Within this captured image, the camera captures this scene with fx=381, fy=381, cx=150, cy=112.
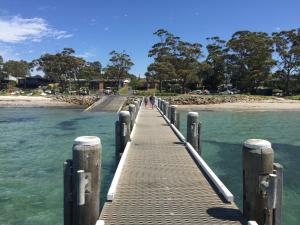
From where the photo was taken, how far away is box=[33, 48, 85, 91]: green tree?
90562 mm

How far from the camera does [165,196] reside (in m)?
8.10

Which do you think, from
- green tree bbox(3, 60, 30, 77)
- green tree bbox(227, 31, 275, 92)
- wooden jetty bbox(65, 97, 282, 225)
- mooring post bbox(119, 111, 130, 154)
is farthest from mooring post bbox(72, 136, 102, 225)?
green tree bbox(3, 60, 30, 77)

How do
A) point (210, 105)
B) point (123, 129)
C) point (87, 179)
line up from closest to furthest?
point (87, 179)
point (123, 129)
point (210, 105)

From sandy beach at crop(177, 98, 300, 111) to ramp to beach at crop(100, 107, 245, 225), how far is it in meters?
45.5

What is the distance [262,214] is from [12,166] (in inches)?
550

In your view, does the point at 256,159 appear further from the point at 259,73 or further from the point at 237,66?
the point at 237,66

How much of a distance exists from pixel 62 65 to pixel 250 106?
4918cm

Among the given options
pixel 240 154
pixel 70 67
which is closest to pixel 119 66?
pixel 70 67

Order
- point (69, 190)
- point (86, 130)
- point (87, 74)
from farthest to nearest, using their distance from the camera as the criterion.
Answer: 1. point (87, 74)
2. point (86, 130)
3. point (69, 190)

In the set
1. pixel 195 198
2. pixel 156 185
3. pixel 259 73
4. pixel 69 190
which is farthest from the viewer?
pixel 259 73

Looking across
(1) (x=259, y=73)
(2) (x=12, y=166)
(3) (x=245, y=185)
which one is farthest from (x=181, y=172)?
(1) (x=259, y=73)

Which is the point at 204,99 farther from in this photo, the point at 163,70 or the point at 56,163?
the point at 56,163

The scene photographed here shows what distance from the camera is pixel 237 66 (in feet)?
262

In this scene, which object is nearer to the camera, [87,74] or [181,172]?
[181,172]
